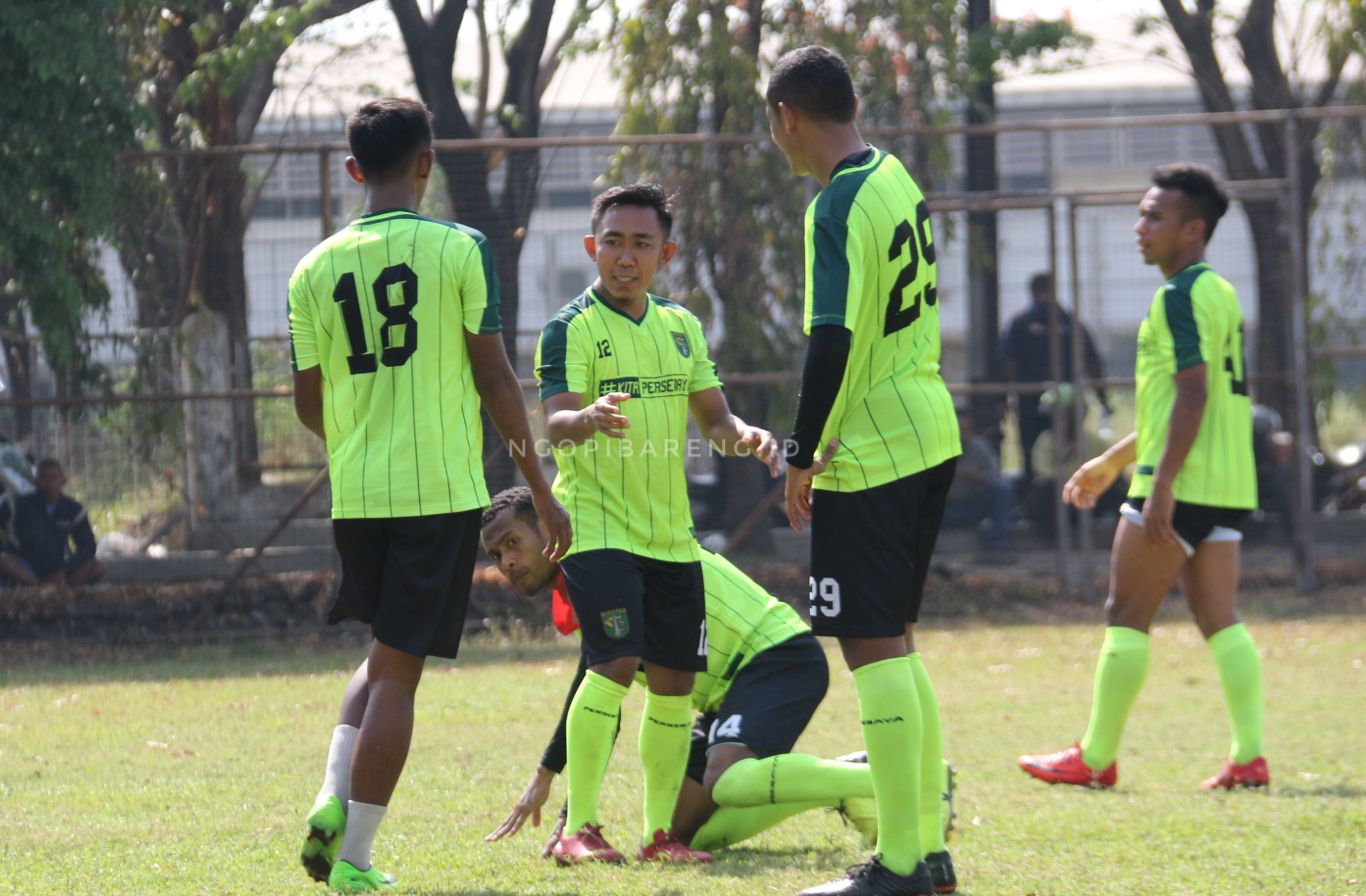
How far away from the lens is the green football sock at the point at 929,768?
4.61 m

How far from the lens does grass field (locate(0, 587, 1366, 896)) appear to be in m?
4.81

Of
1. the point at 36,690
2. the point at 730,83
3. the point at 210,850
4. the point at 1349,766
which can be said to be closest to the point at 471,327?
the point at 210,850

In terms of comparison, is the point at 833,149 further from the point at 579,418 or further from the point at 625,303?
the point at 625,303

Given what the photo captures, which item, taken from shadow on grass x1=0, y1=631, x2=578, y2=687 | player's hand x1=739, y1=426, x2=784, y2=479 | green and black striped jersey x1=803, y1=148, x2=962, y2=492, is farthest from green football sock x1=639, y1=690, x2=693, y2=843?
shadow on grass x1=0, y1=631, x2=578, y2=687

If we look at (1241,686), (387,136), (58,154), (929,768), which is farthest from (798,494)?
(58,154)

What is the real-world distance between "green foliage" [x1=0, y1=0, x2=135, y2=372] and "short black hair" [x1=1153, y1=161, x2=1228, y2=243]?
6782mm

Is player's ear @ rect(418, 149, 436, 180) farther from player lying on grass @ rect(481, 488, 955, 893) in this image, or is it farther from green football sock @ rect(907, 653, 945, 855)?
green football sock @ rect(907, 653, 945, 855)

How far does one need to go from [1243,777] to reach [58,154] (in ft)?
25.7

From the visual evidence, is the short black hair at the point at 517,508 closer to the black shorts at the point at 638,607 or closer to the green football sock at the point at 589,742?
the black shorts at the point at 638,607

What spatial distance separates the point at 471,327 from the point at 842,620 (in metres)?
1.26

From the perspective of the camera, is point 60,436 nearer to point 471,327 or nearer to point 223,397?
point 223,397

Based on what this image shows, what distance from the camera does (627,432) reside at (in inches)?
203

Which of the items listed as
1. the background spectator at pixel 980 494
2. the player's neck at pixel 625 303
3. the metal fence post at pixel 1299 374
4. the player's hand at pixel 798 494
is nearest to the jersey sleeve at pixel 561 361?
the player's neck at pixel 625 303

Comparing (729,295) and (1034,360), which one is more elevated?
(729,295)
